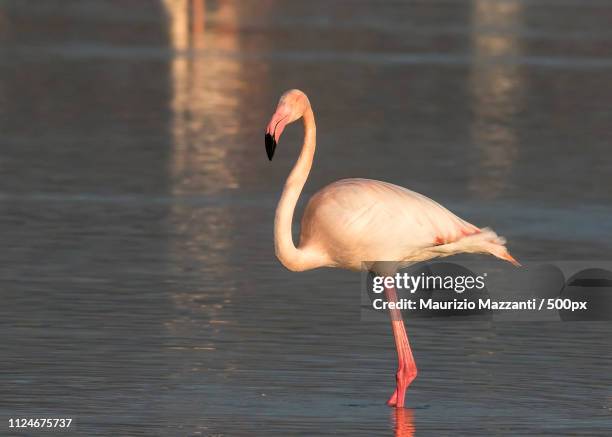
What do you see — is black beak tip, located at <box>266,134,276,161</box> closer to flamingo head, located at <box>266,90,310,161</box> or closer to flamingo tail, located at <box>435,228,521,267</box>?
A: flamingo head, located at <box>266,90,310,161</box>

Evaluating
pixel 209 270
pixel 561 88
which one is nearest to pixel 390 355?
pixel 209 270

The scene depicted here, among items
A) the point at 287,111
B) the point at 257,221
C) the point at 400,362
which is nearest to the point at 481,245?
the point at 400,362

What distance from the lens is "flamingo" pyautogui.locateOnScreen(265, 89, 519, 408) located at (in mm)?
8859

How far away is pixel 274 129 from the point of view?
28.9 feet

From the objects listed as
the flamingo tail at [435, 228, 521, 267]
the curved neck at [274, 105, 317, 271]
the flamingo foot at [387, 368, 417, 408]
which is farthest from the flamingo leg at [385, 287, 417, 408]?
the curved neck at [274, 105, 317, 271]

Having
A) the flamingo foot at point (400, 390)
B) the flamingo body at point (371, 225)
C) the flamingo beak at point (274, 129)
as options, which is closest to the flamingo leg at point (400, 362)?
the flamingo foot at point (400, 390)

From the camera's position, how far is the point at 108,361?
358 inches

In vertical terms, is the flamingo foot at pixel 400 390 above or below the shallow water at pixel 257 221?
below

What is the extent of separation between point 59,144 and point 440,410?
999 cm

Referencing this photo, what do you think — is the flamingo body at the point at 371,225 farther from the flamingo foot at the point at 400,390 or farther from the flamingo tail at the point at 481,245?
the flamingo foot at the point at 400,390

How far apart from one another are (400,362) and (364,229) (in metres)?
0.64

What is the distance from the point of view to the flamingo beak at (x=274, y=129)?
8.68 metres

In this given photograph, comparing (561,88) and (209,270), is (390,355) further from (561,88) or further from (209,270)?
(561,88)

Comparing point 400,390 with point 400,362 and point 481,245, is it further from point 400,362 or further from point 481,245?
point 481,245
